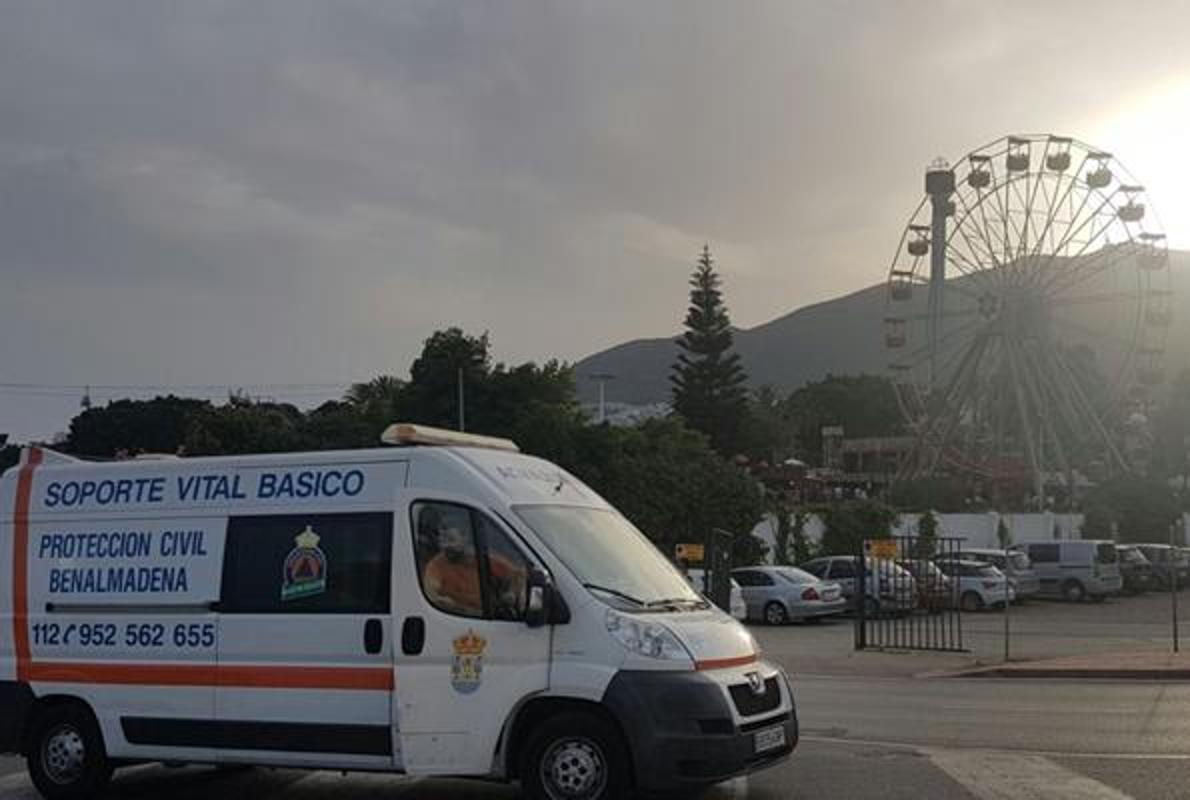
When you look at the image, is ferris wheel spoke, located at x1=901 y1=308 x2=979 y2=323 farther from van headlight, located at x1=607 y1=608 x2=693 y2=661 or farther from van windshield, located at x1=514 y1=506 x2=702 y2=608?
van headlight, located at x1=607 y1=608 x2=693 y2=661

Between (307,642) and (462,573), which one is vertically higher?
(462,573)

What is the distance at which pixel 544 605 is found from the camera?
862cm

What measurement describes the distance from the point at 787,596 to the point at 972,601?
5796mm

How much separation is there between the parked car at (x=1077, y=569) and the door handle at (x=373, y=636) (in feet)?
115

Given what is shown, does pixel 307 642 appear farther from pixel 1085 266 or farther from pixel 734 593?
pixel 1085 266

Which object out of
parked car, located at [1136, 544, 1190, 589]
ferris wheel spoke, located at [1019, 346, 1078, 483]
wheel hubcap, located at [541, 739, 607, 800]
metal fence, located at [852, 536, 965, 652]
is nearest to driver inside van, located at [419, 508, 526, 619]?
wheel hubcap, located at [541, 739, 607, 800]

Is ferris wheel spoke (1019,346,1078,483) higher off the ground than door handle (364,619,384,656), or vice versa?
ferris wheel spoke (1019,346,1078,483)

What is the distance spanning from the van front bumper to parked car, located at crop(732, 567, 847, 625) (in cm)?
2567

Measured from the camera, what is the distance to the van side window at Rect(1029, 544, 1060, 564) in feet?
136

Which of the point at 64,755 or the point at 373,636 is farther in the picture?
the point at 64,755

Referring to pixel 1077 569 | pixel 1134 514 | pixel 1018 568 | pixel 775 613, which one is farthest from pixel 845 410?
pixel 775 613

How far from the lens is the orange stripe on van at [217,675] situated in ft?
29.9

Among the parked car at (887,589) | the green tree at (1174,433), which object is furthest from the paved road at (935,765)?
the green tree at (1174,433)

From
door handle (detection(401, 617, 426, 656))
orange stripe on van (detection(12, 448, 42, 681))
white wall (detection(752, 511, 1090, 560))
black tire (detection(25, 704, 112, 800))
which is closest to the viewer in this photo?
door handle (detection(401, 617, 426, 656))
